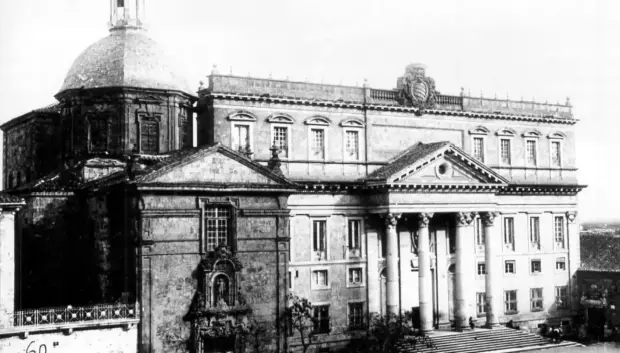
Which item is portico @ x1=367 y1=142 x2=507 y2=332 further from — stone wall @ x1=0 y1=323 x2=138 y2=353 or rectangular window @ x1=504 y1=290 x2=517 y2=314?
stone wall @ x1=0 y1=323 x2=138 y2=353

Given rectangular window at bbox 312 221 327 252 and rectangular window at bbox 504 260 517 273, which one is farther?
rectangular window at bbox 504 260 517 273

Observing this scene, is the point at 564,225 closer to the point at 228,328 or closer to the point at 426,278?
the point at 426,278

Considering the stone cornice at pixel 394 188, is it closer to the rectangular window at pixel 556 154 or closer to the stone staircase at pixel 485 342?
the rectangular window at pixel 556 154

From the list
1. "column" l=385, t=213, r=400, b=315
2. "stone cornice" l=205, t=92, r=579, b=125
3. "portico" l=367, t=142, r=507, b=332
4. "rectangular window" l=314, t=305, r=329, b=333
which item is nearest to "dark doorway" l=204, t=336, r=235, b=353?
"rectangular window" l=314, t=305, r=329, b=333

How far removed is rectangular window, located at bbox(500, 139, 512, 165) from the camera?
173 ft

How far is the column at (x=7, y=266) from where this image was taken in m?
32.7

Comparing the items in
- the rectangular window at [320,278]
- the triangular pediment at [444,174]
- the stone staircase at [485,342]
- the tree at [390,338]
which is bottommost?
the stone staircase at [485,342]

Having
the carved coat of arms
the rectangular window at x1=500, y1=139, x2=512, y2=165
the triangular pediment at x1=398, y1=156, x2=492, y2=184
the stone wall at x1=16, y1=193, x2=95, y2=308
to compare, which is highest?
the carved coat of arms

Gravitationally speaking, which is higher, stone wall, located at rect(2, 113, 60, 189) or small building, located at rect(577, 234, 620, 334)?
stone wall, located at rect(2, 113, 60, 189)

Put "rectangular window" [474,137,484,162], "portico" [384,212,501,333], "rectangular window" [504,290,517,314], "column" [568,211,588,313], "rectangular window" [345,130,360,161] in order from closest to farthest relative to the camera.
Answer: "portico" [384,212,501,333]
"rectangular window" [345,130,360,161]
"rectangular window" [504,290,517,314]
"rectangular window" [474,137,484,162]
"column" [568,211,588,313]

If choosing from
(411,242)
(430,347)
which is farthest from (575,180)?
(430,347)

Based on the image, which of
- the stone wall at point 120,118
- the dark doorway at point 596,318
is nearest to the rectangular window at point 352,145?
the stone wall at point 120,118

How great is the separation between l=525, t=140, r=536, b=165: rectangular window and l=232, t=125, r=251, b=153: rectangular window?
66.1ft

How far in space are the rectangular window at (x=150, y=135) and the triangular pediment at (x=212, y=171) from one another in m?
6.02
